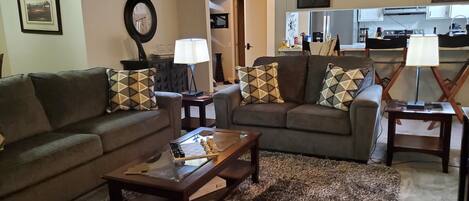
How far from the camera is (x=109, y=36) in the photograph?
4.95 meters

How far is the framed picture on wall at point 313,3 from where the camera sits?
211 inches

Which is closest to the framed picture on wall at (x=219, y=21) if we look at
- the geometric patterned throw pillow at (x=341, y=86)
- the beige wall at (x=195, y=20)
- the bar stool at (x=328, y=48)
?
the beige wall at (x=195, y=20)

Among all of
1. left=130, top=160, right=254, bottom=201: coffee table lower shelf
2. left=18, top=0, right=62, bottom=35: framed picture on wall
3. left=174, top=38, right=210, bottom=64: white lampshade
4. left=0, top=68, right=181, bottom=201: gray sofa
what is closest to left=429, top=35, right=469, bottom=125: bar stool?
left=130, top=160, right=254, bottom=201: coffee table lower shelf

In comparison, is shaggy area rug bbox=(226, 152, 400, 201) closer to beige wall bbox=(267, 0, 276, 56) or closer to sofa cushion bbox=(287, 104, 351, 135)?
sofa cushion bbox=(287, 104, 351, 135)

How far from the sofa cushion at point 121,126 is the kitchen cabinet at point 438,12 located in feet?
16.4

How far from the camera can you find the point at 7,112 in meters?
2.75

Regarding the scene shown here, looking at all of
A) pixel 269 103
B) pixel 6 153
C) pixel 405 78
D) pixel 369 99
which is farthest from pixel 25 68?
pixel 405 78

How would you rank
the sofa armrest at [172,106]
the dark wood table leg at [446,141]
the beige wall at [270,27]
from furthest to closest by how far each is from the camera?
the beige wall at [270,27]
the sofa armrest at [172,106]
the dark wood table leg at [446,141]

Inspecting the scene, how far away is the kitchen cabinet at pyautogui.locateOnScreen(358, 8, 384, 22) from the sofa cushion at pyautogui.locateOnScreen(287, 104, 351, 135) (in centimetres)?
391

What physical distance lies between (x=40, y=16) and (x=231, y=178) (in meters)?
3.56

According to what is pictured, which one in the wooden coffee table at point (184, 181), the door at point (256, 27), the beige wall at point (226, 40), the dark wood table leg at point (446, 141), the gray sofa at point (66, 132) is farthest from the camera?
the beige wall at point (226, 40)

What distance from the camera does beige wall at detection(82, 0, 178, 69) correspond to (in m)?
4.64

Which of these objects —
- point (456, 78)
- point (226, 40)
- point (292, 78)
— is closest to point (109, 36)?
point (292, 78)

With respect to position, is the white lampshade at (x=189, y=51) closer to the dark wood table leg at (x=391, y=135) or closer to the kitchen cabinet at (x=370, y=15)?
the dark wood table leg at (x=391, y=135)
